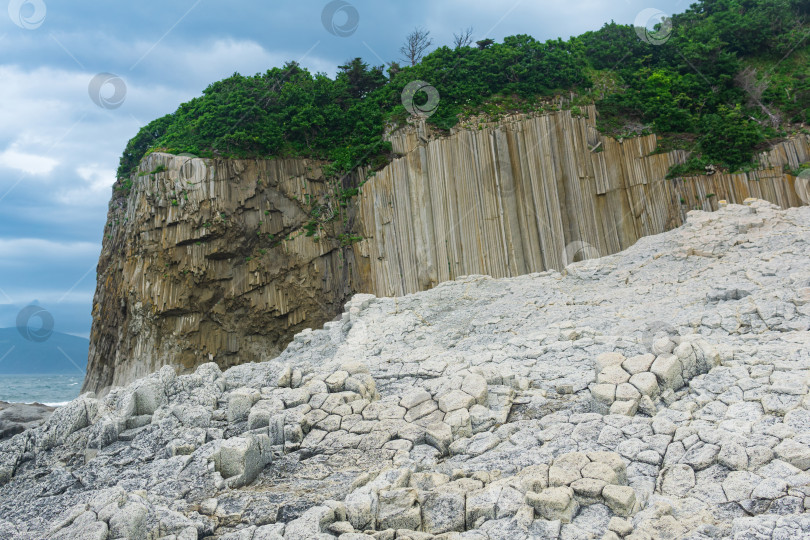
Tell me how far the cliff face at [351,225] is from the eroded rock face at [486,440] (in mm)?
6419

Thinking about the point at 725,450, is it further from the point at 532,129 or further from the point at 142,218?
the point at 142,218

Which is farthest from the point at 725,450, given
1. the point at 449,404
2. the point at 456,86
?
the point at 456,86

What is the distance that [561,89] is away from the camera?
1986 centimetres

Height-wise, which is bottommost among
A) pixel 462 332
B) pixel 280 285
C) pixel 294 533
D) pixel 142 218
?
pixel 294 533

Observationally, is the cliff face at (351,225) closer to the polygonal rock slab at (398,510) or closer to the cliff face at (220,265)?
the cliff face at (220,265)

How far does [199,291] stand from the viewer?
21.9 metres

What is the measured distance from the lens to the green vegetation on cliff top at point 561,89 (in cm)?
1792

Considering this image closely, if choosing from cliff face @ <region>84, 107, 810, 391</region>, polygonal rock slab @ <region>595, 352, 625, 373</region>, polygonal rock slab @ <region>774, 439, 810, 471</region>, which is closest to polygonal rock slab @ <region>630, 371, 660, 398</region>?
polygonal rock slab @ <region>595, 352, 625, 373</region>

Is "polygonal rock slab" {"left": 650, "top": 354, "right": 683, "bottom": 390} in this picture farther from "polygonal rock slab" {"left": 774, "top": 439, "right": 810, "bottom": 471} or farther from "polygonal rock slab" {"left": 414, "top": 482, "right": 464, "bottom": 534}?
"polygonal rock slab" {"left": 414, "top": 482, "right": 464, "bottom": 534}

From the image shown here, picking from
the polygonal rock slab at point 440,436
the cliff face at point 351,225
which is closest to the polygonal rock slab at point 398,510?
the polygonal rock slab at point 440,436

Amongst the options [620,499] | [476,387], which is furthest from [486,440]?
[620,499]

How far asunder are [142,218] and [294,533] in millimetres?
21060

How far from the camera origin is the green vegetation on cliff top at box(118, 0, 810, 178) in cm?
1792

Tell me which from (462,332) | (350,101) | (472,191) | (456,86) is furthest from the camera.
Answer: (350,101)
